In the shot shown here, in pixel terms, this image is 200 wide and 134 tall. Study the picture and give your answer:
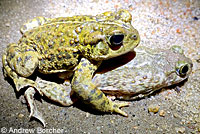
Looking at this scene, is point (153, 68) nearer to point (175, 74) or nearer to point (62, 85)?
point (175, 74)

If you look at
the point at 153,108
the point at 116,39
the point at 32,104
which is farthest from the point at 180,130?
the point at 32,104

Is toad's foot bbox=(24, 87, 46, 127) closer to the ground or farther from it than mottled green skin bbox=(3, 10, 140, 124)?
closer to the ground

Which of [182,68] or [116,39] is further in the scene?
[182,68]

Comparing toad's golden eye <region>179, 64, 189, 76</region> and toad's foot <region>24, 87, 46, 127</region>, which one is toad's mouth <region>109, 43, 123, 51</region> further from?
toad's foot <region>24, 87, 46, 127</region>

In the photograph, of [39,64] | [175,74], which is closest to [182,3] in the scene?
[175,74]

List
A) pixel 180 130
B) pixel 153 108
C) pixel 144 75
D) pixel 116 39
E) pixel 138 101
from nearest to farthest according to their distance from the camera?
pixel 116 39 → pixel 180 130 → pixel 144 75 → pixel 153 108 → pixel 138 101

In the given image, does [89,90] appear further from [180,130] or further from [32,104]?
[180,130]

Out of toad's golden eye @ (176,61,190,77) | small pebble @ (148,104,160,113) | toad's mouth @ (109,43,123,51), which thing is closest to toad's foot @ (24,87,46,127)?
toad's mouth @ (109,43,123,51)
